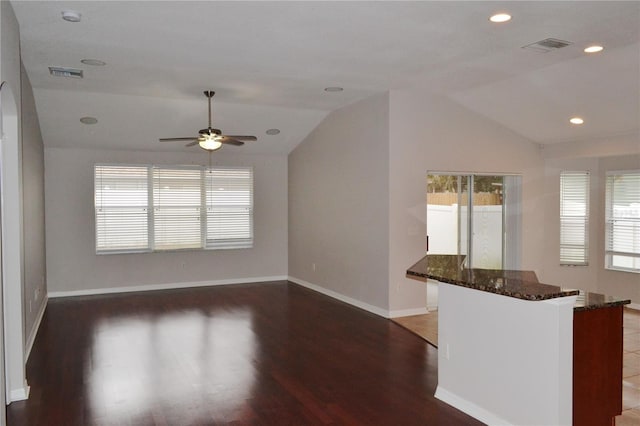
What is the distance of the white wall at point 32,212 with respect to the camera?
211 inches

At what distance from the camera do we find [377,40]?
181 inches

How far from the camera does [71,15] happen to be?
398 centimetres

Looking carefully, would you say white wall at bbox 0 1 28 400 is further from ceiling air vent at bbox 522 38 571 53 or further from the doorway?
the doorway

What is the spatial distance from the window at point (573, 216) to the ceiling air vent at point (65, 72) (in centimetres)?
701

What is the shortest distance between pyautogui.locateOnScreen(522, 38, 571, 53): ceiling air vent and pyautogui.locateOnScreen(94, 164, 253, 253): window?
19.4 feet

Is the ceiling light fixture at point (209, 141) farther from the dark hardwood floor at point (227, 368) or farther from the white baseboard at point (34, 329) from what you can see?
the white baseboard at point (34, 329)

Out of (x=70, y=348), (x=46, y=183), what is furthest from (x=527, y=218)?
(x=46, y=183)

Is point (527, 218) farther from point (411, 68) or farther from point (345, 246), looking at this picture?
point (411, 68)

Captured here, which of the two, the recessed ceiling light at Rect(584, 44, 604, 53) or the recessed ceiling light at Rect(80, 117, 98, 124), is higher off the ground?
the recessed ceiling light at Rect(584, 44, 604, 53)

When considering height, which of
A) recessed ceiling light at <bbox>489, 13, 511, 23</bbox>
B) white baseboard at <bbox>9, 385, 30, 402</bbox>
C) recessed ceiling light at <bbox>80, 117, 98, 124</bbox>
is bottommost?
white baseboard at <bbox>9, 385, 30, 402</bbox>

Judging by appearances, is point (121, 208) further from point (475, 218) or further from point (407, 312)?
point (475, 218)

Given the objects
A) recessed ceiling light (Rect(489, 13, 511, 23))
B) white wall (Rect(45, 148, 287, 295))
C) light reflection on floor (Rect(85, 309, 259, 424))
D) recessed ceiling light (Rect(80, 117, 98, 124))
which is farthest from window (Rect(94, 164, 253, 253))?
recessed ceiling light (Rect(489, 13, 511, 23))

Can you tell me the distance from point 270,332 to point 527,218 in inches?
172

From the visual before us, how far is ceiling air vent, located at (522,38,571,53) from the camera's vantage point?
15.2ft
